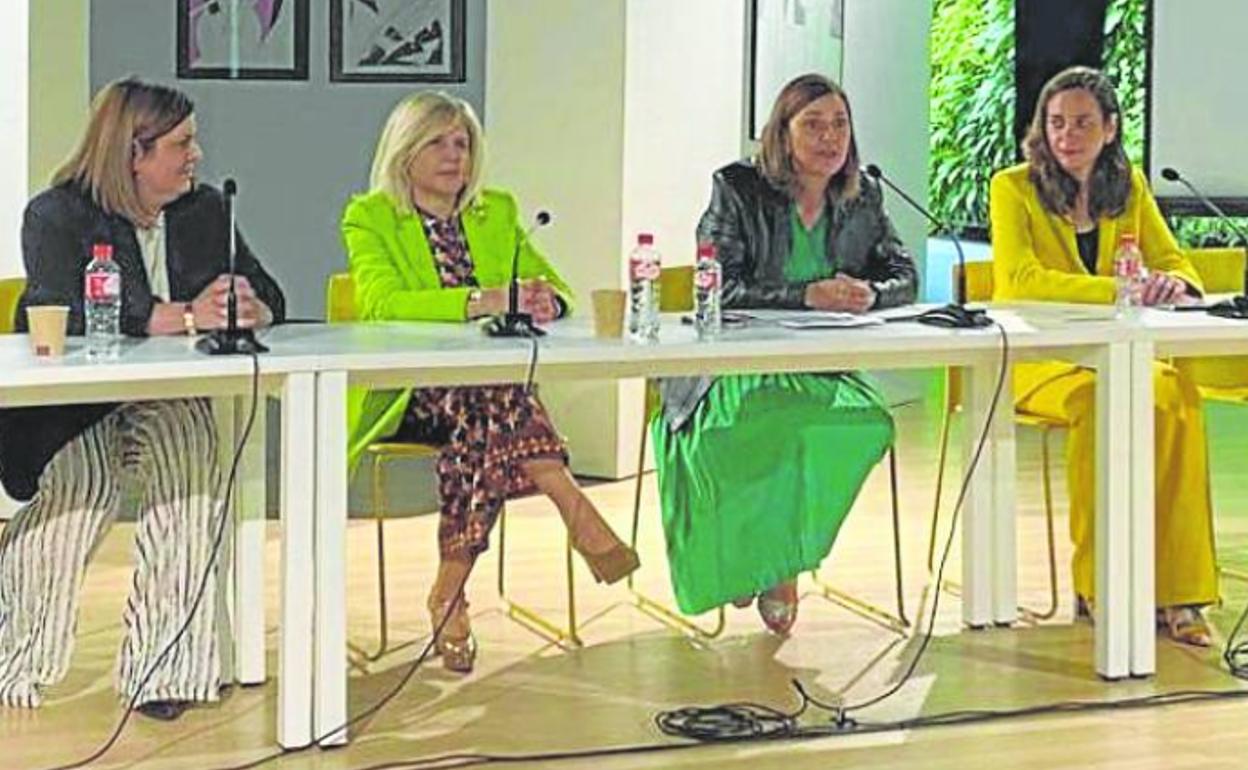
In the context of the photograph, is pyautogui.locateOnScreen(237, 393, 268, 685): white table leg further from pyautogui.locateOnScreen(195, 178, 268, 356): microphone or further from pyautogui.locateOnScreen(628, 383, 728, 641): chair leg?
pyautogui.locateOnScreen(628, 383, 728, 641): chair leg

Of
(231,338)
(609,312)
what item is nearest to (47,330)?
(231,338)

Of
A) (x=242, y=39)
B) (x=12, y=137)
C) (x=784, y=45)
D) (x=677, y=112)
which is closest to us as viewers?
(x=12, y=137)

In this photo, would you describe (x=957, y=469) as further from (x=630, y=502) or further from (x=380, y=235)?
(x=380, y=235)

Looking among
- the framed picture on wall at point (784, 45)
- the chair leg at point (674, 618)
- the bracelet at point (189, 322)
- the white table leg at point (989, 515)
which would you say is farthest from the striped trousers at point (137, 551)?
the framed picture on wall at point (784, 45)

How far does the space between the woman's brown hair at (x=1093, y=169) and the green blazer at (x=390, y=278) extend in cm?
108

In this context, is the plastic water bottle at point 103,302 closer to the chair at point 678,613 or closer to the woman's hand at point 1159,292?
the chair at point 678,613

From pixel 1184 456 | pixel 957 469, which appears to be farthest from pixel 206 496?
pixel 957 469

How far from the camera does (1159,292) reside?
4.36 metres

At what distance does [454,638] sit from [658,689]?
43 cm

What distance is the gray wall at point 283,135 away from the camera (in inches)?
310

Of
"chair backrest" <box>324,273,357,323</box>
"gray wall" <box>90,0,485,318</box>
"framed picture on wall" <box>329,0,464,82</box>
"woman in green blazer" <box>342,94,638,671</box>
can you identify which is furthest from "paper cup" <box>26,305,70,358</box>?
"gray wall" <box>90,0,485,318</box>

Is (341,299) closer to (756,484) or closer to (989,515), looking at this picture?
(756,484)

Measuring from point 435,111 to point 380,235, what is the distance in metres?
0.26

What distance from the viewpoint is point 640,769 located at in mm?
3447
